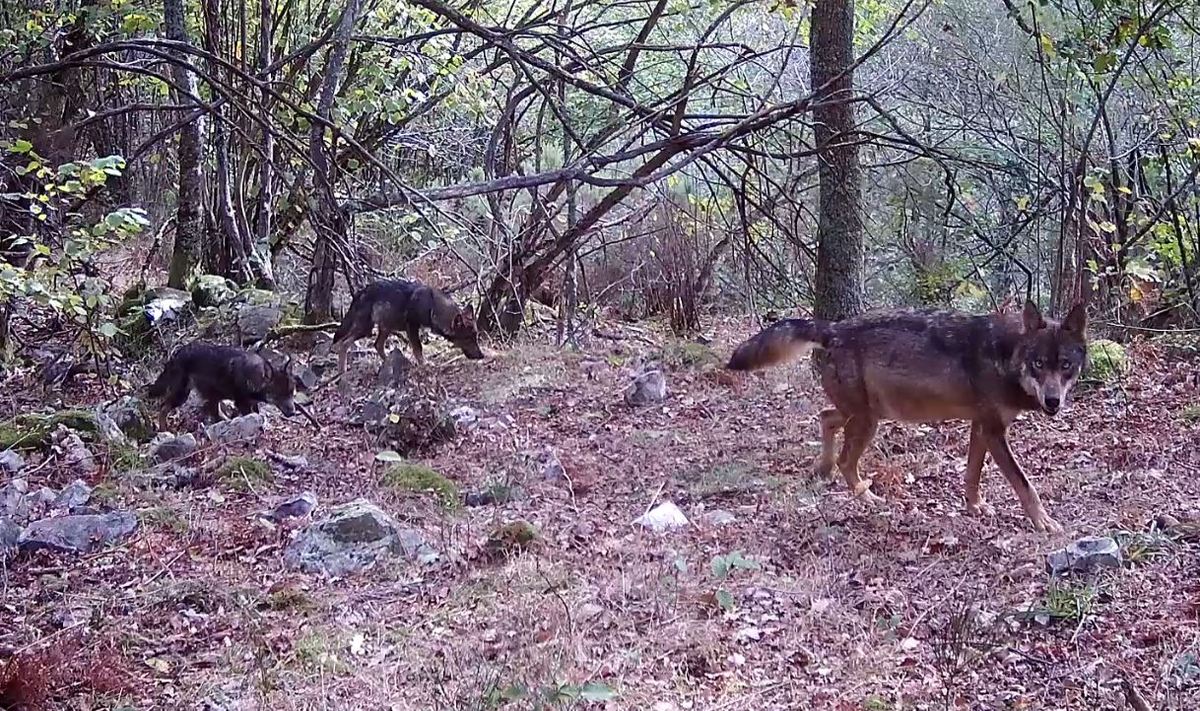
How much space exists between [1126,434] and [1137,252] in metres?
5.13

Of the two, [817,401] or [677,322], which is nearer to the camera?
[817,401]

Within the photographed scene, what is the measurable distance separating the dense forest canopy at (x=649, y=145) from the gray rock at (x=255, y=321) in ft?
1.64

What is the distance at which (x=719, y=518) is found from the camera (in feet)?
25.1

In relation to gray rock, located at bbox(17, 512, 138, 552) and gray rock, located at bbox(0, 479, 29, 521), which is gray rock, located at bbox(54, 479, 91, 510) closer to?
gray rock, located at bbox(0, 479, 29, 521)

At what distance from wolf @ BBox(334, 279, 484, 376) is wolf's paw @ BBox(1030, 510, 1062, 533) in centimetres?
794

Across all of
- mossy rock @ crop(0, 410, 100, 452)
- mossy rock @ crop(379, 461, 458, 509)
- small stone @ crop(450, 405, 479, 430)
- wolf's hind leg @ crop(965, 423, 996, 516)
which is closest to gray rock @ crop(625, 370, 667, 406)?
small stone @ crop(450, 405, 479, 430)

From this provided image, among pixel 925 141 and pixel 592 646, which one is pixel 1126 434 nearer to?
pixel 925 141

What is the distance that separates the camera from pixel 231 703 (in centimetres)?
510

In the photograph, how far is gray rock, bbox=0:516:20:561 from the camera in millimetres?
6844

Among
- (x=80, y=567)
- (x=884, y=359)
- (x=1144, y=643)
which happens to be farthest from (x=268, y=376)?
(x=1144, y=643)

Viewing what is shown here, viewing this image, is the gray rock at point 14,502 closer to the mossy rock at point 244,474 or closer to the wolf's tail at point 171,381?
the mossy rock at point 244,474

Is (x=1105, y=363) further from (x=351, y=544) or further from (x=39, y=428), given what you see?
(x=39, y=428)

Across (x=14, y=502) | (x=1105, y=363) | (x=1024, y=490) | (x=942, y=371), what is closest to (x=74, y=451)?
(x=14, y=502)

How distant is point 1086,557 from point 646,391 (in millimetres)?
5657
